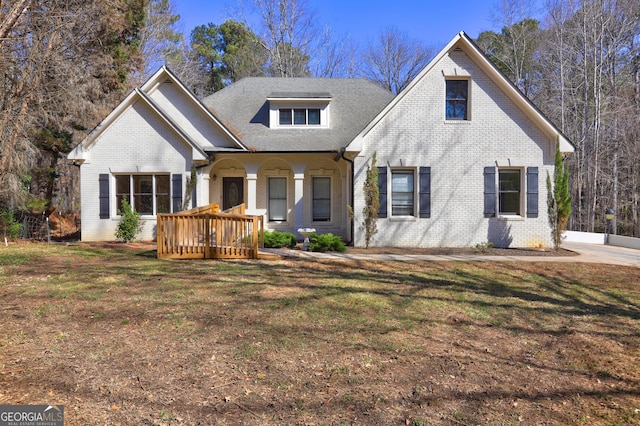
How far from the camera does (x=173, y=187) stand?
13.1 meters

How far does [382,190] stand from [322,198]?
132 inches

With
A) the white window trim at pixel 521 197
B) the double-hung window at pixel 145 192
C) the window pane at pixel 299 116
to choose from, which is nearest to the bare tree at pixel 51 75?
the double-hung window at pixel 145 192

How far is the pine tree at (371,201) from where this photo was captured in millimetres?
11766

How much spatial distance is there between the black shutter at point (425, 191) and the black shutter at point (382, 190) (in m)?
1.17

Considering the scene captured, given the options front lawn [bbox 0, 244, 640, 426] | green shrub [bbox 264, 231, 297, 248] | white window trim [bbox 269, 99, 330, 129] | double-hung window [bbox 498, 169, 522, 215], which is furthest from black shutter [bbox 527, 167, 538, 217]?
green shrub [bbox 264, 231, 297, 248]

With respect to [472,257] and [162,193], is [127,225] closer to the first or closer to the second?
[162,193]

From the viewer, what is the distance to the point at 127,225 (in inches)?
488

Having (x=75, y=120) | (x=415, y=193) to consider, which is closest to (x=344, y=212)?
(x=415, y=193)

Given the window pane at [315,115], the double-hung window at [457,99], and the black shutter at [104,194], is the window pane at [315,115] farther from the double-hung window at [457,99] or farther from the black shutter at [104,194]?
the black shutter at [104,194]

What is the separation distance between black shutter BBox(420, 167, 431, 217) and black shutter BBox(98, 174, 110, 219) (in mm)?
10763

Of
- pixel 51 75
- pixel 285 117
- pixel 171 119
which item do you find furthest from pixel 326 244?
pixel 51 75

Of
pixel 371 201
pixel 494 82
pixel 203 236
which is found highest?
pixel 494 82

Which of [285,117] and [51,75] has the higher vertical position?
[51,75]

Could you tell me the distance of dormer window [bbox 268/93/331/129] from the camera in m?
14.7
